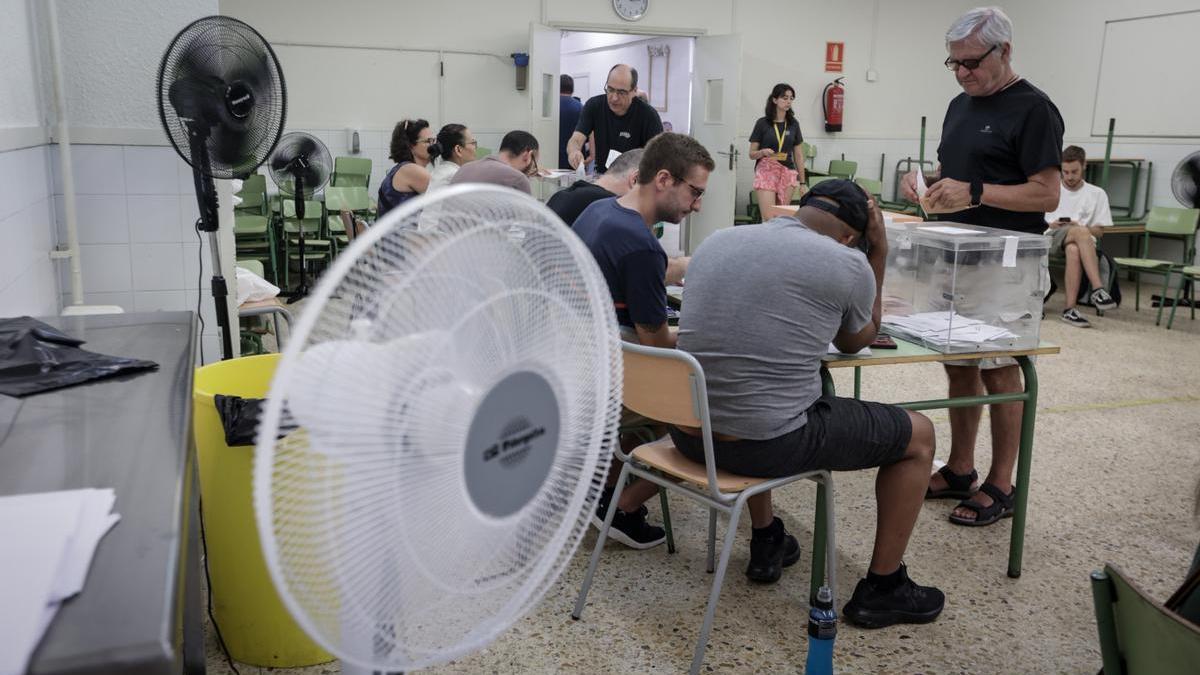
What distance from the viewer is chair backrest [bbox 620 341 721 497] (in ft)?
6.89

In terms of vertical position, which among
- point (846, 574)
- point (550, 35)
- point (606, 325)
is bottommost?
point (846, 574)

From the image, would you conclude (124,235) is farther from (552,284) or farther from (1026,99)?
(1026,99)

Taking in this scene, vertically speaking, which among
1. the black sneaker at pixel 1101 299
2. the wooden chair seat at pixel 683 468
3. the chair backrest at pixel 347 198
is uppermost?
the chair backrest at pixel 347 198

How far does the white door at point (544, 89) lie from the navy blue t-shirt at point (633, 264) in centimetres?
578

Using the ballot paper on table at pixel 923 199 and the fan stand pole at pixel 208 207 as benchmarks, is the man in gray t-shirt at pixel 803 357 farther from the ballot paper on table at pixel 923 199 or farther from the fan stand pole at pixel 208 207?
the fan stand pole at pixel 208 207

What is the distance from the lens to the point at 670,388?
7.09 feet

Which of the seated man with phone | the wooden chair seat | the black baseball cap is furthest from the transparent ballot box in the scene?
the seated man with phone

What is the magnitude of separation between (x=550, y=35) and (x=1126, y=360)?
218 inches

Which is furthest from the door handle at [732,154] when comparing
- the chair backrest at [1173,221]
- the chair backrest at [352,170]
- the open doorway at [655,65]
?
the chair backrest at [1173,221]

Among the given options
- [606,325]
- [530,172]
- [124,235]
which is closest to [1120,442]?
[530,172]

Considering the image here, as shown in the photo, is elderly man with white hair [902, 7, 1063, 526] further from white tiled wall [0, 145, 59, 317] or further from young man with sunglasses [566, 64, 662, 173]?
white tiled wall [0, 145, 59, 317]

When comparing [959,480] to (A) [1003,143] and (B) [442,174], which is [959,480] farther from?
(B) [442,174]

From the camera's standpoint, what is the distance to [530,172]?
16.4 ft

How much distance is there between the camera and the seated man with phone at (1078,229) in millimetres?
6797
